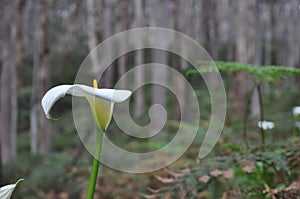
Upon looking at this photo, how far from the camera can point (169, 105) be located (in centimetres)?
1058

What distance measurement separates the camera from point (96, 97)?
774 millimetres

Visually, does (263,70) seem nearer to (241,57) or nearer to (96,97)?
(96,97)

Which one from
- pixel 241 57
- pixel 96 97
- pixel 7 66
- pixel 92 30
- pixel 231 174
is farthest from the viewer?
pixel 241 57

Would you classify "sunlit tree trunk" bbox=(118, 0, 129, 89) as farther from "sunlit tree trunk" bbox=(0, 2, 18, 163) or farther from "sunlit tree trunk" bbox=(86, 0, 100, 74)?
"sunlit tree trunk" bbox=(0, 2, 18, 163)

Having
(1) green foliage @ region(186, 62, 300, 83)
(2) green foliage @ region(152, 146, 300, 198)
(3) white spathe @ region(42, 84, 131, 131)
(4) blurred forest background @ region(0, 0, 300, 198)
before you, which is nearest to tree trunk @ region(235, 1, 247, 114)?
(4) blurred forest background @ region(0, 0, 300, 198)

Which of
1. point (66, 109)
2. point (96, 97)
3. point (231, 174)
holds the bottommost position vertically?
point (66, 109)

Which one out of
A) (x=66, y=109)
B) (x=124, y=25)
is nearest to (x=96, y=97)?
(x=124, y=25)

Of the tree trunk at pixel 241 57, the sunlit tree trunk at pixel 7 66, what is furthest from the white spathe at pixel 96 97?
the tree trunk at pixel 241 57

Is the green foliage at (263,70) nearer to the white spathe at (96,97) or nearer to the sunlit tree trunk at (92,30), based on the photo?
the white spathe at (96,97)

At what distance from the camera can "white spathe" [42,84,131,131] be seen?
0.74 metres

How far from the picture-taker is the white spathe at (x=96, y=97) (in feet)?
2.41

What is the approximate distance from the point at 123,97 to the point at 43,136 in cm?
437

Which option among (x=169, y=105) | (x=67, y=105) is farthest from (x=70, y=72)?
(x=169, y=105)

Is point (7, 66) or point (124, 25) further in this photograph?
point (124, 25)
